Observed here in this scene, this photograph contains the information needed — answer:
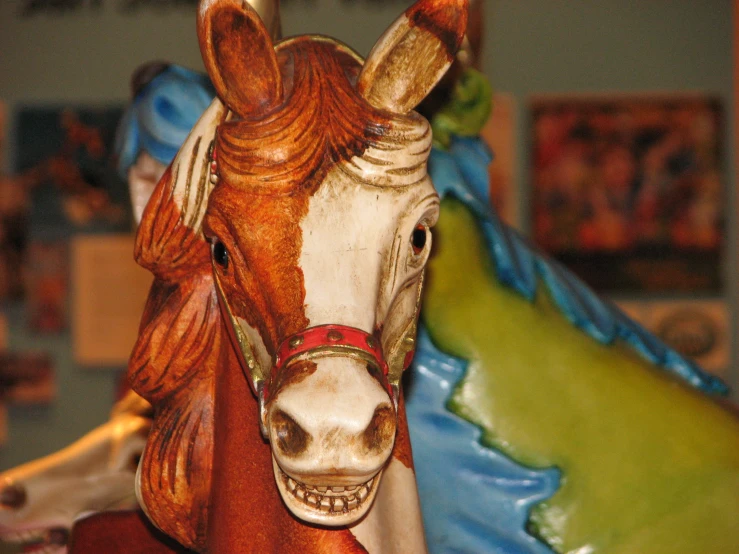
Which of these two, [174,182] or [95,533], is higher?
[174,182]

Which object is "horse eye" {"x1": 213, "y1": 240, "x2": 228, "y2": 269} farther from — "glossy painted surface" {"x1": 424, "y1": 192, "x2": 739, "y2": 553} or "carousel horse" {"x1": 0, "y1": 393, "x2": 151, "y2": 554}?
"carousel horse" {"x1": 0, "y1": 393, "x2": 151, "y2": 554}

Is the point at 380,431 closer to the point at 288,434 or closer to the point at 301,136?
the point at 288,434

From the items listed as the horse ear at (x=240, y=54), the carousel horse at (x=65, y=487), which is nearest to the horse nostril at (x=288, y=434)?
the horse ear at (x=240, y=54)

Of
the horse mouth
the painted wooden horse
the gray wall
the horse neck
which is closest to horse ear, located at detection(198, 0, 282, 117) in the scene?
the painted wooden horse

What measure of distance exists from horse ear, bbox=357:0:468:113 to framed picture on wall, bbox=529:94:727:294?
1580 millimetres

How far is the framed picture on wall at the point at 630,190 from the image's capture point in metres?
2.26

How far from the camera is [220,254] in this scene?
0.74 meters

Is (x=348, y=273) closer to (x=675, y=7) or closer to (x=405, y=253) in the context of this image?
(x=405, y=253)

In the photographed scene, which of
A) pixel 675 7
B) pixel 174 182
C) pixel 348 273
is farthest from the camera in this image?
pixel 675 7

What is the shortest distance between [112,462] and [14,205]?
4.23ft

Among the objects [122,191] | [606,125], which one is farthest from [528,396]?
[122,191]

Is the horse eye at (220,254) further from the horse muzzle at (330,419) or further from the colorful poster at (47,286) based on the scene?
the colorful poster at (47,286)

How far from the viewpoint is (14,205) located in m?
2.31

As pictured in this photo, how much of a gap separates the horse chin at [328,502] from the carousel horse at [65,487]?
49 centimetres
